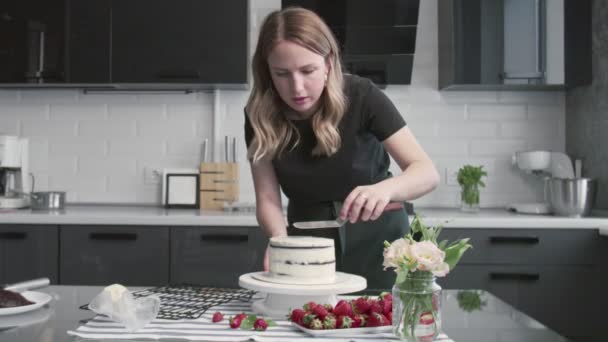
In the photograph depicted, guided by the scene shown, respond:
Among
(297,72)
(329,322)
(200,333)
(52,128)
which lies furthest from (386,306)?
(52,128)

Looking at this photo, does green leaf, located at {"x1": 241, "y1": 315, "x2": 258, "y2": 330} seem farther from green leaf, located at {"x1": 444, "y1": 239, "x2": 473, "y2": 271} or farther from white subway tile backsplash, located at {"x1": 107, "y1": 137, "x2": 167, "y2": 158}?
white subway tile backsplash, located at {"x1": 107, "y1": 137, "x2": 167, "y2": 158}

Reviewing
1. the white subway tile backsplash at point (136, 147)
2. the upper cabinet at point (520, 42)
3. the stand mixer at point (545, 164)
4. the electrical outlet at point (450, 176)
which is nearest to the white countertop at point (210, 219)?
the stand mixer at point (545, 164)

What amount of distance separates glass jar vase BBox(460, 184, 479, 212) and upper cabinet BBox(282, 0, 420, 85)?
0.76 m

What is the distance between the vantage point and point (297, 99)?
1.81m

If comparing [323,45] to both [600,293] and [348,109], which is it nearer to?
[348,109]

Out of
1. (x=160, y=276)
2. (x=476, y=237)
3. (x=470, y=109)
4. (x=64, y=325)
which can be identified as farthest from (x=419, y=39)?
(x=64, y=325)

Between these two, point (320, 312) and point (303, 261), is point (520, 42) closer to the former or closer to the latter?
point (303, 261)

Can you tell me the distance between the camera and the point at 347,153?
6.64 feet

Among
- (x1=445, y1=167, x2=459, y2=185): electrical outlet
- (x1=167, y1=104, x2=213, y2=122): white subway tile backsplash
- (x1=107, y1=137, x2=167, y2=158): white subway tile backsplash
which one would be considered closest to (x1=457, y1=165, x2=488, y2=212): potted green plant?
(x1=445, y1=167, x2=459, y2=185): electrical outlet

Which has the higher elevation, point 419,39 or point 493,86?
point 419,39

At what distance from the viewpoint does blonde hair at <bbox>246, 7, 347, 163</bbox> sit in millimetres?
1849

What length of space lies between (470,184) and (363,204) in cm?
207

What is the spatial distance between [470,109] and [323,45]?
2.10 m

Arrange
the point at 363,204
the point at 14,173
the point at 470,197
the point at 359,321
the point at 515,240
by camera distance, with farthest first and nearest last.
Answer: the point at 14,173 < the point at 470,197 < the point at 515,240 < the point at 363,204 < the point at 359,321
